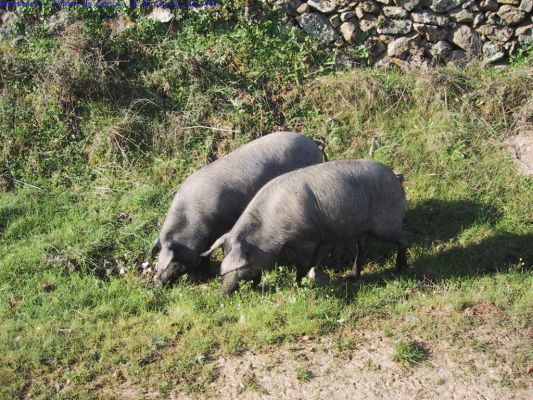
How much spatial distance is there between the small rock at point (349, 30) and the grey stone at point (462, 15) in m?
1.56

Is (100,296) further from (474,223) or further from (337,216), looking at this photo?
(474,223)

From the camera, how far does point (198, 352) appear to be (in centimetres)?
Result: 636

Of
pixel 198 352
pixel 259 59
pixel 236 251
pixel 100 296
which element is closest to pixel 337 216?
pixel 236 251

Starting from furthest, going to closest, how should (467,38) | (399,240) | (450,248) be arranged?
(467,38) → (450,248) → (399,240)

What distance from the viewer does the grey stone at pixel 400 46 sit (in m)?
10.5

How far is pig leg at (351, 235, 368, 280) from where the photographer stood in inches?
300

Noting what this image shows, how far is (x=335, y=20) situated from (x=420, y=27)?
4.48 feet

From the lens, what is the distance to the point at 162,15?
11.0m

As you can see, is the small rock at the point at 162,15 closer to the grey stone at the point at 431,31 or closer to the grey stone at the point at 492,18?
the grey stone at the point at 431,31

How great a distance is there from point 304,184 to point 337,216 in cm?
52

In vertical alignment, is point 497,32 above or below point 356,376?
above

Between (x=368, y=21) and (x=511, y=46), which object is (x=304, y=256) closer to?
(x=368, y=21)

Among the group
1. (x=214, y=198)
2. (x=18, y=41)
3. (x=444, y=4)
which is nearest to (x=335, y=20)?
(x=444, y=4)

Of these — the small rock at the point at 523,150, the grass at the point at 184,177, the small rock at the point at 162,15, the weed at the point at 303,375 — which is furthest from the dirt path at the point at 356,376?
the small rock at the point at 162,15
